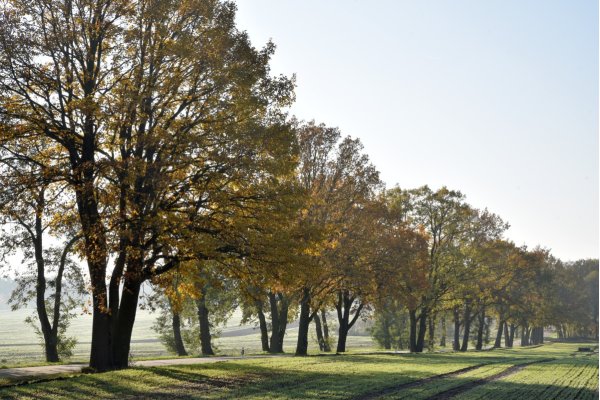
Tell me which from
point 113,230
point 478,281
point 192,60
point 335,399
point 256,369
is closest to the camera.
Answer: point 335,399

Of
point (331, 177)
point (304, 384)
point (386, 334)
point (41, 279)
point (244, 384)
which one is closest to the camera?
point (244, 384)

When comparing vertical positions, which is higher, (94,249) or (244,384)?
(94,249)

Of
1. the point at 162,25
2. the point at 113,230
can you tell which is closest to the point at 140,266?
the point at 113,230

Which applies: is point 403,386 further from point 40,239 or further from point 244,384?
point 40,239

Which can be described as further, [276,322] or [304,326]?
[276,322]

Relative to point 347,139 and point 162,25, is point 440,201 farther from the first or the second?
point 162,25

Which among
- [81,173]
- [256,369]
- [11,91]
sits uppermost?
[11,91]

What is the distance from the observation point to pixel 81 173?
83.0 ft

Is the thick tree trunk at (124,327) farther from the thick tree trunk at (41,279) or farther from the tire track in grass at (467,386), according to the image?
the tire track in grass at (467,386)

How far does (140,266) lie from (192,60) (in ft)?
30.5

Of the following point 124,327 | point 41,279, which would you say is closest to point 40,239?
point 41,279

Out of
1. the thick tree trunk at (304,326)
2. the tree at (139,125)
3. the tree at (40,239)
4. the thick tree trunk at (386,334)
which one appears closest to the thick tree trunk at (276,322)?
the thick tree trunk at (304,326)

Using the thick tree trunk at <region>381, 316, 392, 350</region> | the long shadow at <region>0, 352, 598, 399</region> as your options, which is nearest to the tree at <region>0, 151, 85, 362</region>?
the long shadow at <region>0, 352, 598, 399</region>

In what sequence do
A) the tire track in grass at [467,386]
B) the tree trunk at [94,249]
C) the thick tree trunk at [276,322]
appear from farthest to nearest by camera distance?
the thick tree trunk at [276,322] < the tree trunk at [94,249] < the tire track in grass at [467,386]
